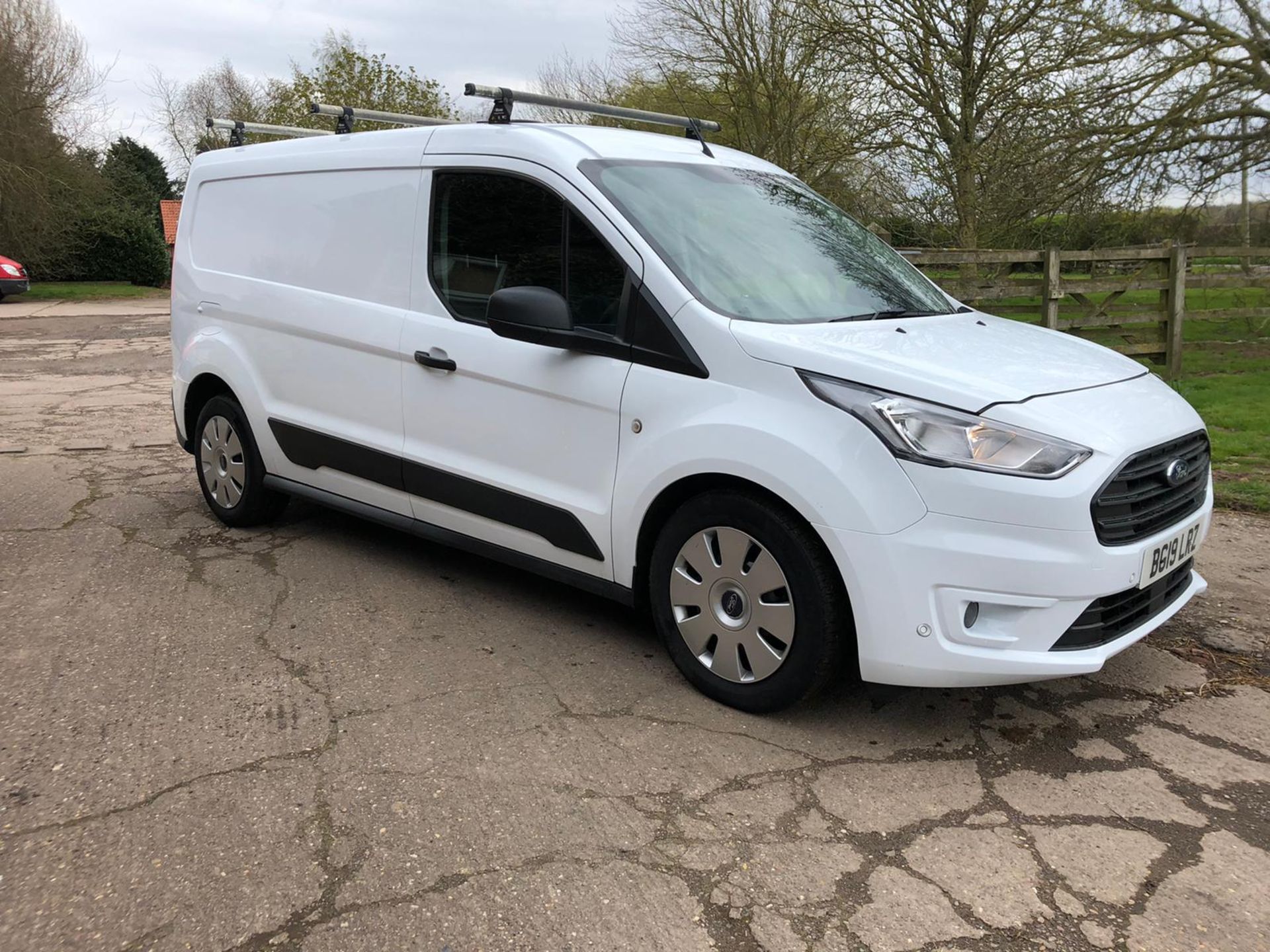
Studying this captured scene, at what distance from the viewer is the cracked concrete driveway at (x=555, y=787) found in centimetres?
244

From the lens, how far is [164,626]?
13.9 ft

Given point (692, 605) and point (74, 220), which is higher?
→ point (74, 220)

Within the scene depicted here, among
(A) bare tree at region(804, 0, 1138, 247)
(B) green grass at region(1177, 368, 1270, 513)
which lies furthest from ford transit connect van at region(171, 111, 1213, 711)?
(A) bare tree at region(804, 0, 1138, 247)

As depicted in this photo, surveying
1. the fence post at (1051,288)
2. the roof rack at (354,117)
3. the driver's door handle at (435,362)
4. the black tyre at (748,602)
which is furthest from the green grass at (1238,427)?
the roof rack at (354,117)

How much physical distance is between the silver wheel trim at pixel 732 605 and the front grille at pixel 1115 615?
841 millimetres

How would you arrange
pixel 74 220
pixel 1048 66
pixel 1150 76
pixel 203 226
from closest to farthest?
pixel 203 226 → pixel 1150 76 → pixel 1048 66 → pixel 74 220

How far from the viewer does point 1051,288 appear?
32.7ft

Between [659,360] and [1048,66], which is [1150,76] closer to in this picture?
[1048,66]

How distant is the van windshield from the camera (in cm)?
364

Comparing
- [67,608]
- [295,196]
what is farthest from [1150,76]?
[67,608]

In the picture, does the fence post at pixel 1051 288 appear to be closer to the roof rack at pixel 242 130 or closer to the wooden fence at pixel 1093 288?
the wooden fence at pixel 1093 288

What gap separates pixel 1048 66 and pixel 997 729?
12.9 metres

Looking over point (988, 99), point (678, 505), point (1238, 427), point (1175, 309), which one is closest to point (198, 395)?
point (678, 505)

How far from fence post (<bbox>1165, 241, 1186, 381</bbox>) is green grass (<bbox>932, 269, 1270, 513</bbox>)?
8.6 inches
